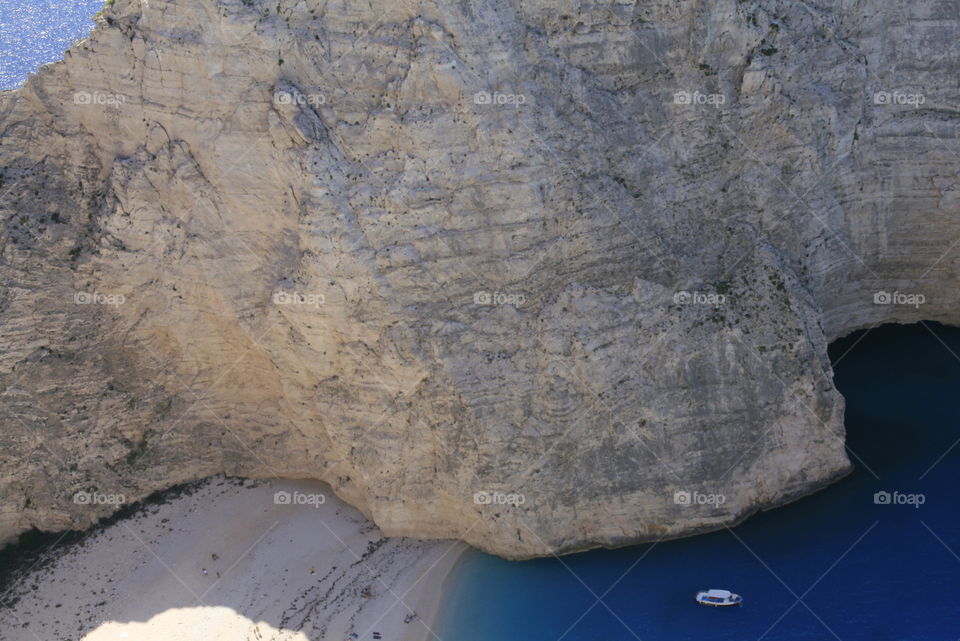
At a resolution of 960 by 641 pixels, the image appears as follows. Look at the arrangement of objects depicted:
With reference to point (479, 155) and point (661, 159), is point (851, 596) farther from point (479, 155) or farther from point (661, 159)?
point (479, 155)

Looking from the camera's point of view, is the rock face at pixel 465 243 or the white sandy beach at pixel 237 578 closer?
the rock face at pixel 465 243

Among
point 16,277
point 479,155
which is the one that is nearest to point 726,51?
point 479,155

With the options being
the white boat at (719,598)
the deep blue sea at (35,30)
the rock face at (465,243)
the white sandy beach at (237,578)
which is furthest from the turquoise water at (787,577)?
the deep blue sea at (35,30)

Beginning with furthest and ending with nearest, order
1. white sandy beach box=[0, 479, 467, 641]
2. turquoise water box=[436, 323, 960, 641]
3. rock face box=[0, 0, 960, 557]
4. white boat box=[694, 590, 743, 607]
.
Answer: white sandy beach box=[0, 479, 467, 641]
white boat box=[694, 590, 743, 607]
rock face box=[0, 0, 960, 557]
turquoise water box=[436, 323, 960, 641]

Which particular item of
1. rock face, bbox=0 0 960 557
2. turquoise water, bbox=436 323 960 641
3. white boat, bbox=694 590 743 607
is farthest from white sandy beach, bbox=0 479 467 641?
white boat, bbox=694 590 743 607

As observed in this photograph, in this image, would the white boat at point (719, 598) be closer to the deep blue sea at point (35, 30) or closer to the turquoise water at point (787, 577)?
the turquoise water at point (787, 577)

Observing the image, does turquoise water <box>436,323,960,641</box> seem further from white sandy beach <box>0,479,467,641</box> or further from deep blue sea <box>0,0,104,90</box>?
deep blue sea <box>0,0,104,90</box>
